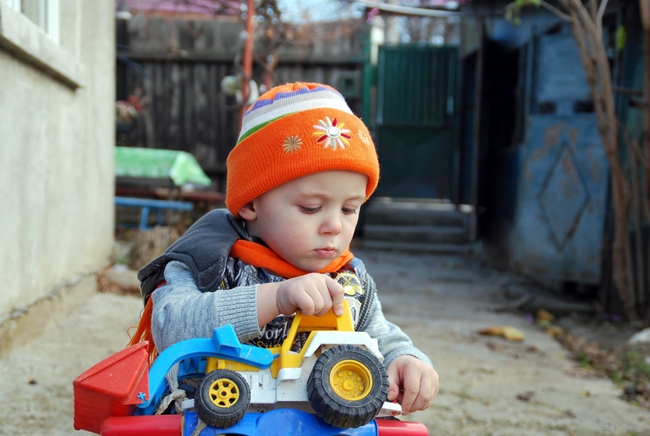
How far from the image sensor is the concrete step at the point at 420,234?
8.30 meters

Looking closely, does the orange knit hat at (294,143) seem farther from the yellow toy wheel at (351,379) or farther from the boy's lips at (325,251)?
the yellow toy wheel at (351,379)

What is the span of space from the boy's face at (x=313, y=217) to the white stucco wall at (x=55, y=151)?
1.54 m

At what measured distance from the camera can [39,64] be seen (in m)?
2.81

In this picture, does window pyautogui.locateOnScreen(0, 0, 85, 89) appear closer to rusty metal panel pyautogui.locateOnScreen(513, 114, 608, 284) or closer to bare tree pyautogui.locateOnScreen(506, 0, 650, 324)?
bare tree pyautogui.locateOnScreen(506, 0, 650, 324)

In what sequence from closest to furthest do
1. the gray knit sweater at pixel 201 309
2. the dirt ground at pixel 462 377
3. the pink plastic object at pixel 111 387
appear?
the pink plastic object at pixel 111 387 → the gray knit sweater at pixel 201 309 → the dirt ground at pixel 462 377

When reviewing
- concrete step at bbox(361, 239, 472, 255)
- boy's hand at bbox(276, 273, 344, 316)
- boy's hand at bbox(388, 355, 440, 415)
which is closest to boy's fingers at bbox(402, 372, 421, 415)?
boy's hand at bbox(388, 355, 440, 415)

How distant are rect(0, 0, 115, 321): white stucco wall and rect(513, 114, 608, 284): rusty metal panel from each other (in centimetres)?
371

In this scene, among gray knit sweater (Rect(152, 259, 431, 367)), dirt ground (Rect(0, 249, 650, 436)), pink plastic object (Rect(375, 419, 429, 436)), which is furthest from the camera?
dirt ground (Rect(0, 249, 650, 436))

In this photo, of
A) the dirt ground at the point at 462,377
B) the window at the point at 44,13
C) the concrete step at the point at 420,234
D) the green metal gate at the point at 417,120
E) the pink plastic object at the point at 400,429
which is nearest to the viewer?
the pink plastic object at the point at 400,429

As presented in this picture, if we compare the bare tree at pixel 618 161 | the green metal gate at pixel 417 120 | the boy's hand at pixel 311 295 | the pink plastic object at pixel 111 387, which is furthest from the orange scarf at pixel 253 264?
the green metal gate at pixel 417 120

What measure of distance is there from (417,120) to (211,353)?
Result: 27.3 feet

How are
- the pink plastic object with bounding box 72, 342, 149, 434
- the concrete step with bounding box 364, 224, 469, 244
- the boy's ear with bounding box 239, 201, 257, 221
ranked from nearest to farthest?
the pink plastic object with bounding box 72, 342, 149, 434, the boy's ear with bounding box 239, 201, 257, 221, the concrete step with bounding box 364, 224, 469, 244

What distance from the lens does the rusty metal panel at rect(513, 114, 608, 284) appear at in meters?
5.20

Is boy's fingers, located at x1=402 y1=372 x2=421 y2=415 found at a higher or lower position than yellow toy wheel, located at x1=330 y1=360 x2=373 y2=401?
lower
